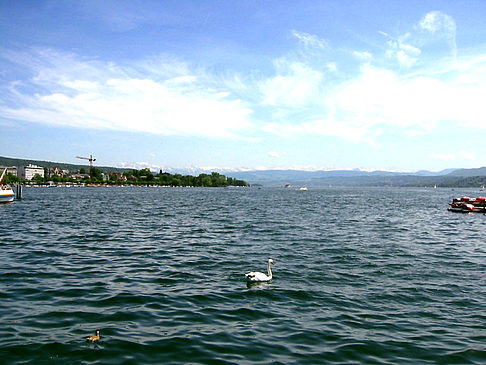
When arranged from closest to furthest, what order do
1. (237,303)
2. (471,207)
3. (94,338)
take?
(94,338)
(237,303)
(471,207)

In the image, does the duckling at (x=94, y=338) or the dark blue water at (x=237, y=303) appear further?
the duckling at (x=94, y=338)

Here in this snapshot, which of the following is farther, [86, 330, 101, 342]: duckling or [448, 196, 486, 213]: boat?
[448, 196, 486, 213]: boat

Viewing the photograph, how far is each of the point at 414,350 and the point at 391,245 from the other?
67.0ft

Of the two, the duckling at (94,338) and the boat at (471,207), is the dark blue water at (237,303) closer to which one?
the duckling at (94,338)

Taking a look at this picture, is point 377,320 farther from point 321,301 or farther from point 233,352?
point 233,352

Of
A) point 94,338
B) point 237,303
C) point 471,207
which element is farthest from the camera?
point 471,207

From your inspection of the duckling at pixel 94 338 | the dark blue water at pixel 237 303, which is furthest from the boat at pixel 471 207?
the duckling at pixel 94 338

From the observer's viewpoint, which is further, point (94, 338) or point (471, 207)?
point (471, 207)

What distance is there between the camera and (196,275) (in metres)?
21.2

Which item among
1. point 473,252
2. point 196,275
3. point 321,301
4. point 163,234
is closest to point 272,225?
point 163,234

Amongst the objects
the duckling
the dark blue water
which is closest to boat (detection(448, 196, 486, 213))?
the dark blue water

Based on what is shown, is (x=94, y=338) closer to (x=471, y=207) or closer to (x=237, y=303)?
(x=237, y=303)

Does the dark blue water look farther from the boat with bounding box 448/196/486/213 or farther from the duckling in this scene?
the boat with bounding box 448/196/486/213

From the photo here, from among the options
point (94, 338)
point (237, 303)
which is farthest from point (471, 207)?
point (94, 338)
